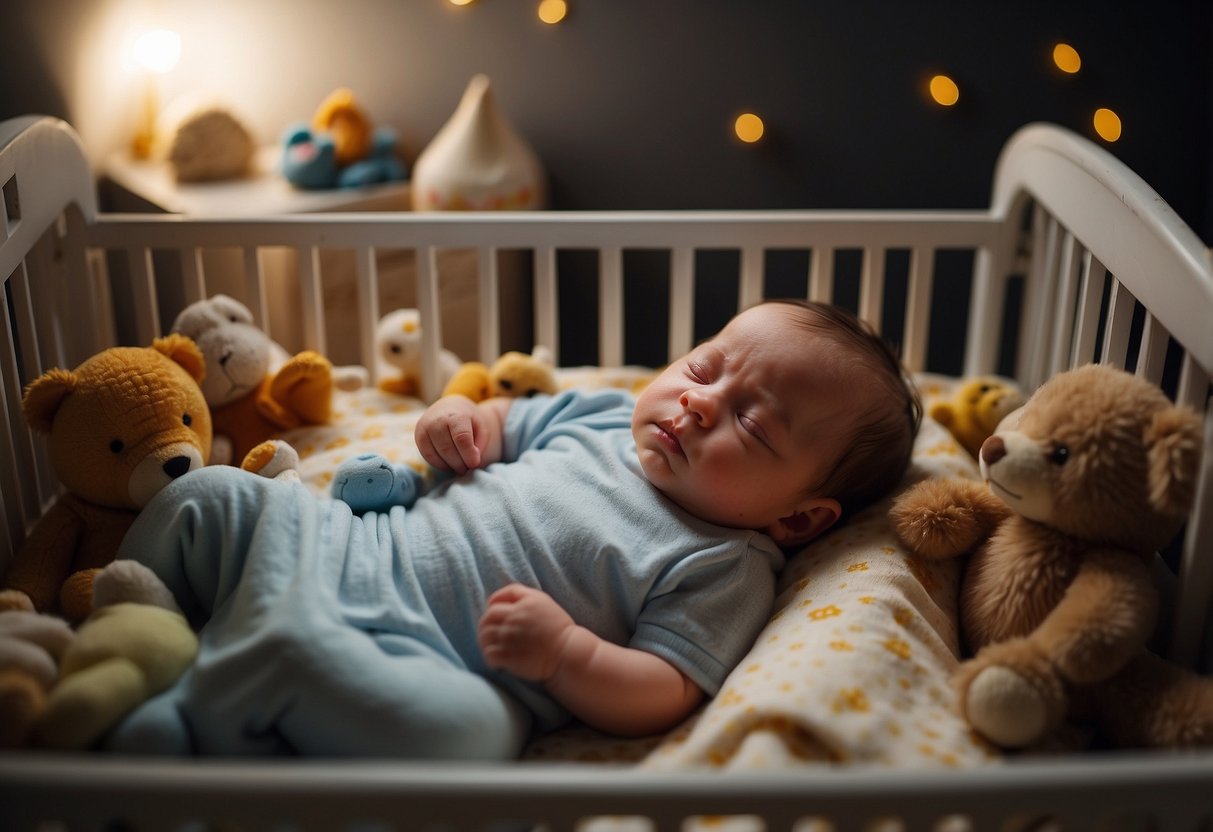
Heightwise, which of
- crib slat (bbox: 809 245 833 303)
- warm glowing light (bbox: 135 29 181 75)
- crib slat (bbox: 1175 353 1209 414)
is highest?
warm glowing light (bbox: 135 29 181 75)

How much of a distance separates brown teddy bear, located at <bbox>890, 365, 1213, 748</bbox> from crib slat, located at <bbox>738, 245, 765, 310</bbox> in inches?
23.8

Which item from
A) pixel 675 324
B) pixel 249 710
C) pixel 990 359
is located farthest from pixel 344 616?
pixel 990 359

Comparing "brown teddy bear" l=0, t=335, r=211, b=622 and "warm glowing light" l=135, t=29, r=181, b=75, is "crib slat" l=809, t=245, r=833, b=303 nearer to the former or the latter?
"brown teddy bear" l=0, t=335, r=211, b=622

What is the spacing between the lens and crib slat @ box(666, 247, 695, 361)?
168 centimetres

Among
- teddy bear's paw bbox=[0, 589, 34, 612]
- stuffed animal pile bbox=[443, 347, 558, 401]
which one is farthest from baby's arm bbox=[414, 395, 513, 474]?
teddy bear's paw bbox=[0, 589, 34, 612]

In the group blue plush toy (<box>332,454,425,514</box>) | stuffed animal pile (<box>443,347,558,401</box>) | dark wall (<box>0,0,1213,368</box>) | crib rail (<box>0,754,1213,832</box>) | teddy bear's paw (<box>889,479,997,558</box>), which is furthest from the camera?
dark wall (<box>0,0,1213,368</box>)

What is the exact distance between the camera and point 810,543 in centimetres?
131

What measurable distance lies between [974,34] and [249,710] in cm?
170

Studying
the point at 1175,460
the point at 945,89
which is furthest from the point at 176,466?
the point at 945,89

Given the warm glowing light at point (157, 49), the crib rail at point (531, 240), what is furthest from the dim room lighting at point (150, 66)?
the crib rail at point (531, 240)

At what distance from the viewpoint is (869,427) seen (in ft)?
4.11

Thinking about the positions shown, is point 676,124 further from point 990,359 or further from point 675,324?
point 990,359

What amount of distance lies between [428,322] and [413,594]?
25.6 inches

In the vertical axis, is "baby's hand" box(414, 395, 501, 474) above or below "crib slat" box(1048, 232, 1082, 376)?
below
